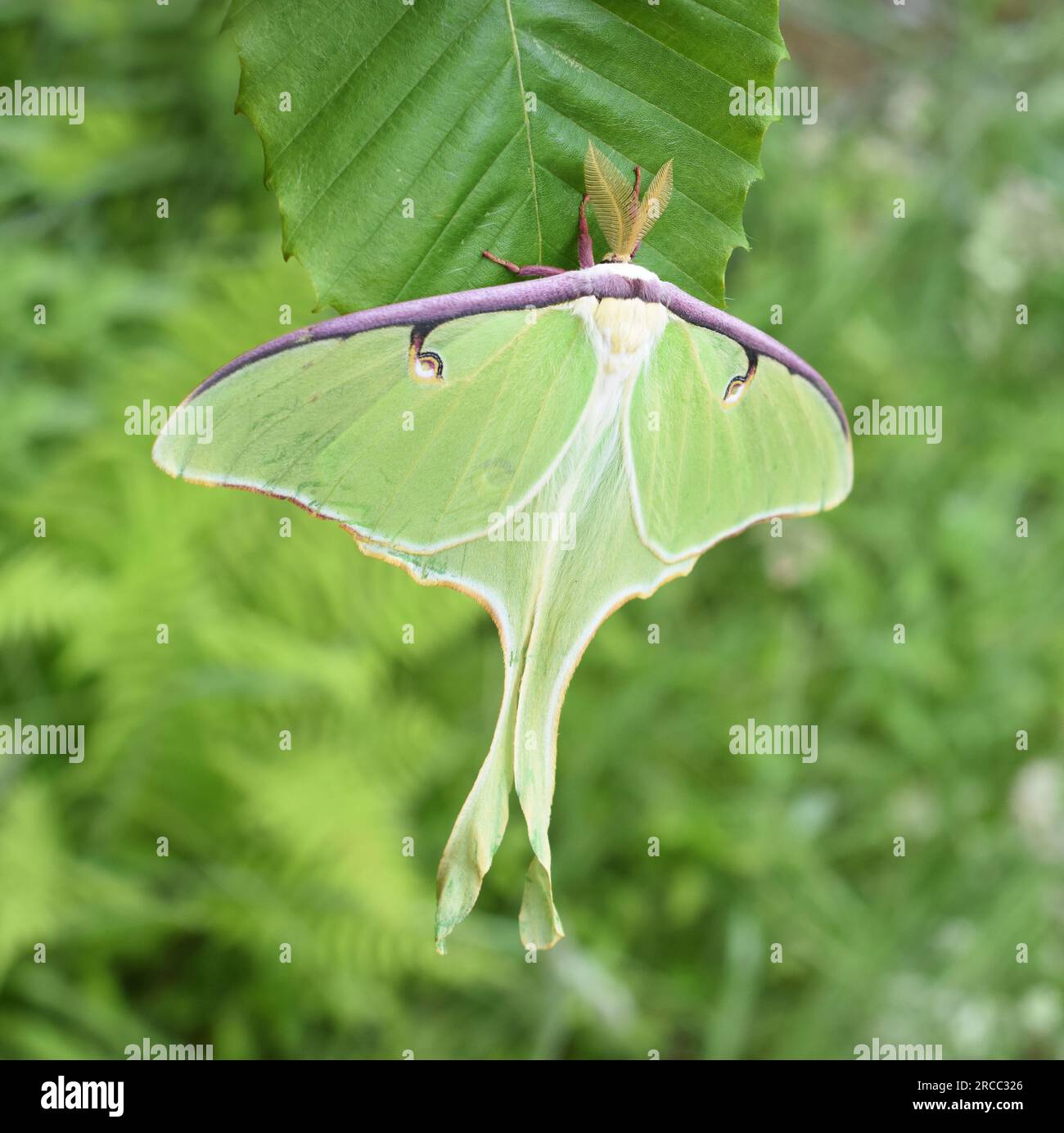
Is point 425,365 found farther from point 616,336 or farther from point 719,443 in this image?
point 719,443

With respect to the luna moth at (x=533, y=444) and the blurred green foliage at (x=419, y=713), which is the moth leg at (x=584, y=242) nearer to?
the luna moth at (x=533, y=444)

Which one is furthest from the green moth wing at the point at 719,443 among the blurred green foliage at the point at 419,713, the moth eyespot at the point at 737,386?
the blurred green foliage at the point at 419,713

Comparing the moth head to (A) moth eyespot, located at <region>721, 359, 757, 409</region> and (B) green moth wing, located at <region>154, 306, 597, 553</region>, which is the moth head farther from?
(A) moth eyespot, located at <region>721, 359, 757, 409</region>

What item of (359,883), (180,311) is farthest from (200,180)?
(359,883)

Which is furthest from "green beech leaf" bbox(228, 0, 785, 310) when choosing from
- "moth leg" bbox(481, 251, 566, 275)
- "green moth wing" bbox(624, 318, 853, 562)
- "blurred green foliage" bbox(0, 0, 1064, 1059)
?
"blurred green foliage" bbox(0, 0, 1064, 1059)

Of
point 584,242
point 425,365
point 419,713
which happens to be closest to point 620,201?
point 584,242

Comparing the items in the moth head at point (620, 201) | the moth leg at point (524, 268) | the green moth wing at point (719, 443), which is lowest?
the green moth wing at point (719, 443)
